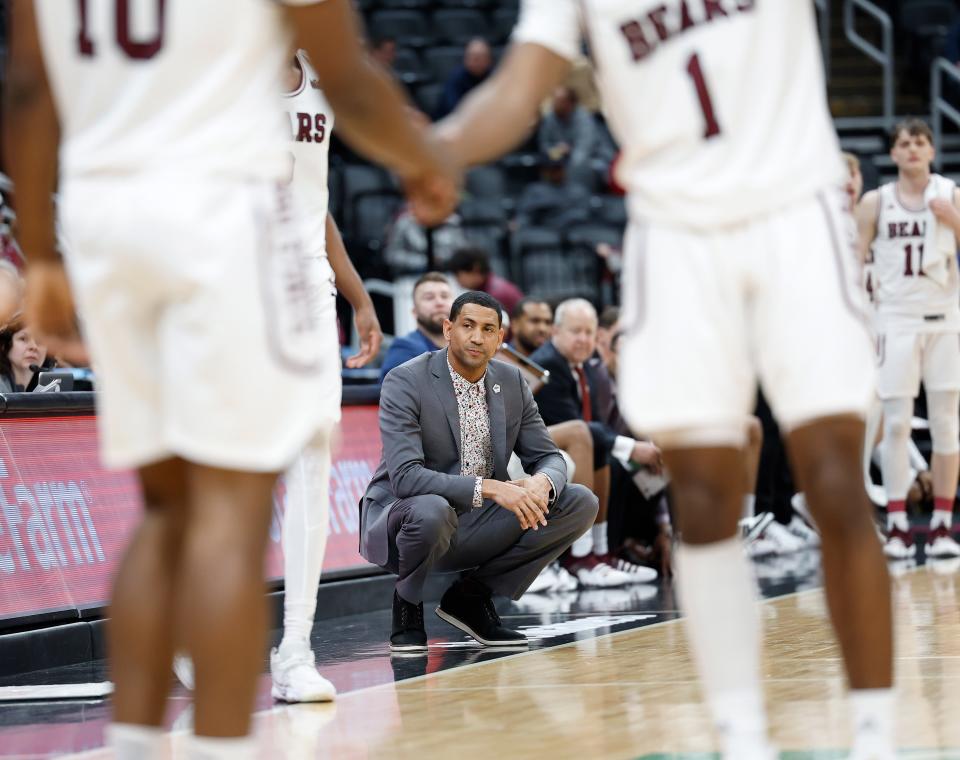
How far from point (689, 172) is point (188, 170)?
979 millimetres

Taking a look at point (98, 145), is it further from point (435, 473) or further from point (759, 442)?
point (759, 442)

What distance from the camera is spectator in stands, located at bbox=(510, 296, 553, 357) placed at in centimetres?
929

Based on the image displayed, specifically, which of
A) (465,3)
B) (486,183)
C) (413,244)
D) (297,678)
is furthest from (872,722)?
(465,3)

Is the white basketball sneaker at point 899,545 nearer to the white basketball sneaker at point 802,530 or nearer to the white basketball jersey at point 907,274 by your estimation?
the white basketball jersey at point 907,274

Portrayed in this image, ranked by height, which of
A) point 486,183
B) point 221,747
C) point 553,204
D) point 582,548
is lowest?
point 582,548

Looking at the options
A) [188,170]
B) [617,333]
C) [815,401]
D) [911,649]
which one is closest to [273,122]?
[188,170]

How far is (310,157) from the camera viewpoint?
482cm

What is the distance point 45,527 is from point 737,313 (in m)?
3.86

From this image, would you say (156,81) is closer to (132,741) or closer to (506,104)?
(506,104)

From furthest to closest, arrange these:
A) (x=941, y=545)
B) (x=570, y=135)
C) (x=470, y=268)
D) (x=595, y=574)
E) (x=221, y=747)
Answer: (x=570, y=135) → (x=470, y=268) → (x=941, y=545) → (x=595, y=574) → (x=221, y=747)

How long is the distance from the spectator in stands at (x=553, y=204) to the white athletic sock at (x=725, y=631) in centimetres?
988

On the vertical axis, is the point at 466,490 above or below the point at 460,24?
below

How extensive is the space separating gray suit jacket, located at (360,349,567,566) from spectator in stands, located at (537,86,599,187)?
6951 millimetres

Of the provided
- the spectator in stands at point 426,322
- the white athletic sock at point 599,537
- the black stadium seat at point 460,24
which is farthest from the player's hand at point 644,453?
the black stadium seat at point 460,24
